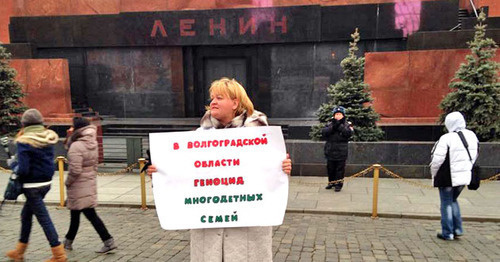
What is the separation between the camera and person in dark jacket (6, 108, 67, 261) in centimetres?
426

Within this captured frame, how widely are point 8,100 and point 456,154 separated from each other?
1279 centimetres

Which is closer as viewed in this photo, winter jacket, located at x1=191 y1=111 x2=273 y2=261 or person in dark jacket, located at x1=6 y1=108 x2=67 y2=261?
winter jacket, located at x1=191 y1=111 x2=273 y2=261

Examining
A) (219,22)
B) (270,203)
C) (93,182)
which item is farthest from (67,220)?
(219,22)

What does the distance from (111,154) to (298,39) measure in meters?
9.85

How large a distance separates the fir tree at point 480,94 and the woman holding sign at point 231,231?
28.0 ft

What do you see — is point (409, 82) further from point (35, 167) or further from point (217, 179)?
point (35, 167)

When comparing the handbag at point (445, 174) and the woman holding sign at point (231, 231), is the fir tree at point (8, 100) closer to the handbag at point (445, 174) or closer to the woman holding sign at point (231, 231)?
the woman holding sign at point (231, 231)

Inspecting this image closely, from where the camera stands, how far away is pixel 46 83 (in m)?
14.3

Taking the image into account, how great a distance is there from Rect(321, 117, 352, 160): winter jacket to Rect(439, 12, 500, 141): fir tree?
3.76 metres

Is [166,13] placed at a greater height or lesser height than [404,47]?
greater

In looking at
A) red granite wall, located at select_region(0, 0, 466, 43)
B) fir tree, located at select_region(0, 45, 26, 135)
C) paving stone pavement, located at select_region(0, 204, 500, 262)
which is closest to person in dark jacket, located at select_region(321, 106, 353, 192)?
paving stone pavement, located at select_region(0, 204, 500, 262)

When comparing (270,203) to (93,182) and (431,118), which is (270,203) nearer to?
(93,182)

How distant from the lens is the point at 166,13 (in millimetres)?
16828

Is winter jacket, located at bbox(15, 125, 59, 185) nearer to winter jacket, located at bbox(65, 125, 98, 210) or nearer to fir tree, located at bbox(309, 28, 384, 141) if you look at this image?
winter jacket, located at bbox(65, 125, 98, 210)
